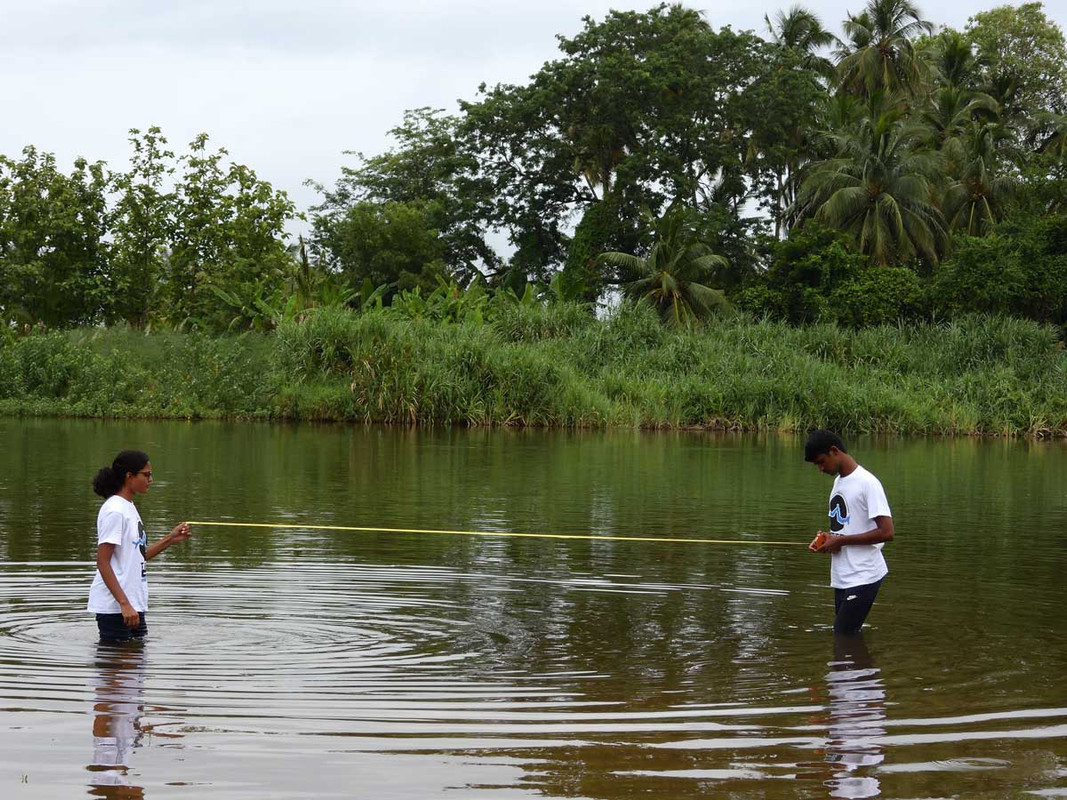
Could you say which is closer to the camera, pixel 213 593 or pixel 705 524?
pixel 213 593

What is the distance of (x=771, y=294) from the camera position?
5247cm

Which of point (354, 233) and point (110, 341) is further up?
point (354, 233)

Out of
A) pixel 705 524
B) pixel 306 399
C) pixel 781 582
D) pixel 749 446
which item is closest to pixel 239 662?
pixel 781 582

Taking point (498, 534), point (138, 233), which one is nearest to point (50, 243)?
point (138, 233)

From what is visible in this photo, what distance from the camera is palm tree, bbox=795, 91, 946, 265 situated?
56.1 metres

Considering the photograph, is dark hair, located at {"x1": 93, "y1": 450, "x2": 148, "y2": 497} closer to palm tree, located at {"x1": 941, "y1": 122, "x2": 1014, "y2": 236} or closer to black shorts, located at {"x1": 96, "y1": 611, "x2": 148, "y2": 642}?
black shorts, located at {"x1": 96, "y1": 611, "x2": 148, "y2": 642}

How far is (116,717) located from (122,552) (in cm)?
159

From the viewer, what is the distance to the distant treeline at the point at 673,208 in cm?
5241

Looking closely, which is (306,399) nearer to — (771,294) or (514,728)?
(771,294)

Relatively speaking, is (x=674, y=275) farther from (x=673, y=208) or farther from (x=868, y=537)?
(x=868, y=537)

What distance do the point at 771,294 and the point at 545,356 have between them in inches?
540

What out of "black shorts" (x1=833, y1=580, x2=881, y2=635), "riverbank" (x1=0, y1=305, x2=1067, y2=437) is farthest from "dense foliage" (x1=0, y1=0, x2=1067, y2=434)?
"black shorts" (x1=833, y1=580, x2=881, y2=635)

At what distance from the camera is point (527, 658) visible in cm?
883

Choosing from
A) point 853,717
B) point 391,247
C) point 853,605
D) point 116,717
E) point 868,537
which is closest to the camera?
point 116,717
